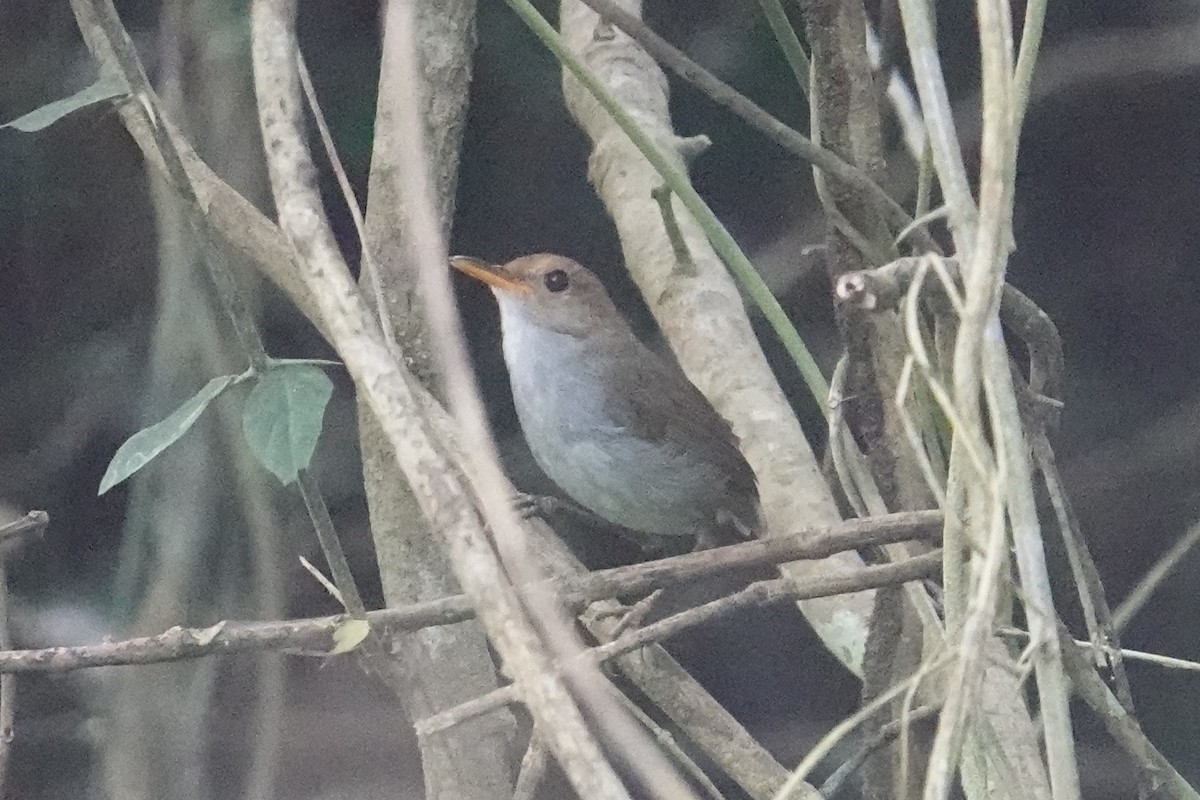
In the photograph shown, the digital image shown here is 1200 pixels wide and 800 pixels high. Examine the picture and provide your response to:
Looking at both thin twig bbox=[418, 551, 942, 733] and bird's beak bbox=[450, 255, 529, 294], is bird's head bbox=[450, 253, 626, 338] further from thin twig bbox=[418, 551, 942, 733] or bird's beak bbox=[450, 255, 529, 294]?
thin twig bbox=[418, 551, 942, 733]

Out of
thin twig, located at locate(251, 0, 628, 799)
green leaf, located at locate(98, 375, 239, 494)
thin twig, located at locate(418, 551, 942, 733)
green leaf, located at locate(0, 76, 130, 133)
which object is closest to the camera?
thin twig, located at locate(251, 0, 628, 799)

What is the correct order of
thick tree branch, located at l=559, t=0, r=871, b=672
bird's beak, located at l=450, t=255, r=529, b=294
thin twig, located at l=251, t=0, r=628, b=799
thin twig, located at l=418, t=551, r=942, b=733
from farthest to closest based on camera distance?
bird's beak, located at l=450, t=255, r=529, b=294 → thick tree branch, located at l=559, t=0, r=871, b=672 → thin twig, located at l=418, t=551, r=942, b=733 → thin twig, located at l=251, t=0, r=628, b=799

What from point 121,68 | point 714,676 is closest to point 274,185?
point 121,68

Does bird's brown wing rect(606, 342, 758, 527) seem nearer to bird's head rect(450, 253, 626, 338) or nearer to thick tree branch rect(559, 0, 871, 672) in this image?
thick tree branch rect(559, 0, 871, 672)

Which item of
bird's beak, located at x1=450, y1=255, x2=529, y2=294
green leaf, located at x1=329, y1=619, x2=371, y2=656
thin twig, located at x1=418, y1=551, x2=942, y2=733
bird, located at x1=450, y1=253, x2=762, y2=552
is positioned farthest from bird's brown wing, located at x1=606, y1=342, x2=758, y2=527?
green leaf, located at x1=329, y1=619, x2=371, y2=656

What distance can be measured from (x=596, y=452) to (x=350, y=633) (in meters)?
1.09

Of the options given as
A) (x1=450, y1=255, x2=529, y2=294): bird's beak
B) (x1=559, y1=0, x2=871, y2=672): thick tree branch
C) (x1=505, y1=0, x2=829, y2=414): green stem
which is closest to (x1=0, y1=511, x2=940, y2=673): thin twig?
(x1=505, y1=0, x2=829, y2=414): green stem

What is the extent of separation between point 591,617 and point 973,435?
0.92 m

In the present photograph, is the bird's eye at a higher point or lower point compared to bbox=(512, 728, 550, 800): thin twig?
higher

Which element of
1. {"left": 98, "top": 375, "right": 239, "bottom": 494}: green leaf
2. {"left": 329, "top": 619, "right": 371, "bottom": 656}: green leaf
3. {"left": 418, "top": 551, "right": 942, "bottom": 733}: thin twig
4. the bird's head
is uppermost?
{"left": 98, "top": 375, "right": 239, "bottom": 494}: green leaf

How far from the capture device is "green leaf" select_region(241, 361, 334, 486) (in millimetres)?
1168

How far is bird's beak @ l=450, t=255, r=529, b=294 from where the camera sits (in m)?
2.24

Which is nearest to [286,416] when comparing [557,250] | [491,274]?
[491,274]

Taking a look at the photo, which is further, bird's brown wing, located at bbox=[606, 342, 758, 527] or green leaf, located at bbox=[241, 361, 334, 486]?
bird's brown wing, located at bbox=[606, 342, 758, 527]
